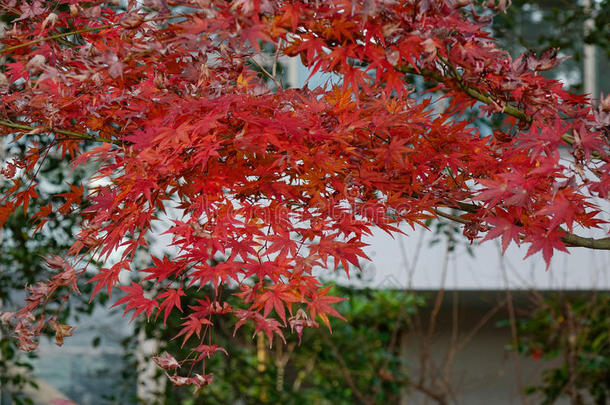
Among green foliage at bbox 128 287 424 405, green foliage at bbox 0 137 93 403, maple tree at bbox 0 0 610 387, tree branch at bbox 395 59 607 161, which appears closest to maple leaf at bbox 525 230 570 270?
maple tree at bbox 0 0 610 387

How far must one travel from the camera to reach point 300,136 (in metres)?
1.16

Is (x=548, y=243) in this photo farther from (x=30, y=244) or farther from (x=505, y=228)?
(x=30, y=244)

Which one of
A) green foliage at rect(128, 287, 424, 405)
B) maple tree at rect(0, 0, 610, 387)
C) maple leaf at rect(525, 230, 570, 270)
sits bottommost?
green foliage at rect(128, 287, 424, 405)

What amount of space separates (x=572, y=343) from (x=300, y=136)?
275 cm

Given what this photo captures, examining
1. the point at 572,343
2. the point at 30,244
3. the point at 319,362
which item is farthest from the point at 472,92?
the point at 319,362

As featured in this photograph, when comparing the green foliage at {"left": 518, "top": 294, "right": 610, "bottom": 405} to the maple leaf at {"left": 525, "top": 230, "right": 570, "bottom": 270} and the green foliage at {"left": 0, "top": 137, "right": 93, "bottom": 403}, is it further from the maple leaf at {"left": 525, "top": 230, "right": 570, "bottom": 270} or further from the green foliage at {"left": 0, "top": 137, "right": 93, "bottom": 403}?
the maple leaf at {"left": 525, "top": 230, "right": 570, "bottom": 270}

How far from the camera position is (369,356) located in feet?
11.6

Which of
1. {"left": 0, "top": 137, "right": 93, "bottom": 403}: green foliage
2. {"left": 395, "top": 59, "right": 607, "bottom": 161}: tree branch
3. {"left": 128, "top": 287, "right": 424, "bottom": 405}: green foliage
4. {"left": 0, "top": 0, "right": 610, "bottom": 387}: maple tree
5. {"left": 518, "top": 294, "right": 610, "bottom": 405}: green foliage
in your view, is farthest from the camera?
{"left": 518, "top": 294, "right": 610, "bottom": 405}: green foliage

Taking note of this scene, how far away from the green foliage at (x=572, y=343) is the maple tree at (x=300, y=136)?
2387 mm

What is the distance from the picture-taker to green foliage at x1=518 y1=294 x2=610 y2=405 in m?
3.45

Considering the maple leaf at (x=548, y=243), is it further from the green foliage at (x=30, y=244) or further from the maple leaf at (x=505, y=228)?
the green foliage at (x=30, y=244)

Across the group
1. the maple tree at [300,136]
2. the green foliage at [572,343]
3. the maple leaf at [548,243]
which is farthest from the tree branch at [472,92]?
the green foliage at [572,343]

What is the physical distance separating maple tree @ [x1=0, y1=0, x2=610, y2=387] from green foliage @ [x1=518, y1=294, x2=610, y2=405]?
7.83 ft

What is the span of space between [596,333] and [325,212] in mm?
2996
